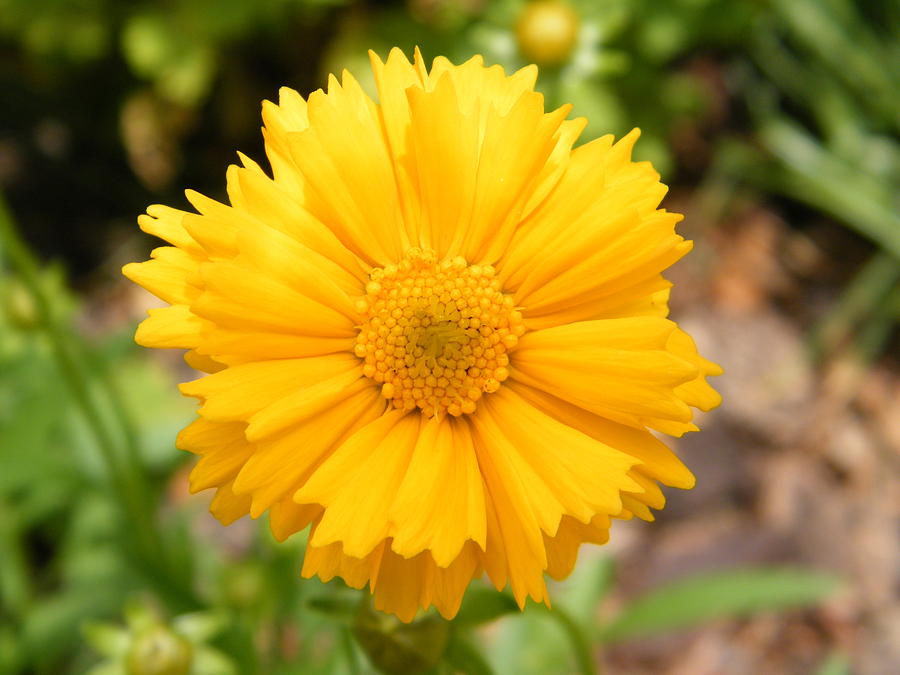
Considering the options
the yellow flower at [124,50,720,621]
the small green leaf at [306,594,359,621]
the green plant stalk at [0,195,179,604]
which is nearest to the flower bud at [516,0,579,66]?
the yellow flower at [124,50,720,621]

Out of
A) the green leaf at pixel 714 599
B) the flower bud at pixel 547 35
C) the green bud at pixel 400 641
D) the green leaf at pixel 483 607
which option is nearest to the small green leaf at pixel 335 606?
the green bud at pixel 400 641

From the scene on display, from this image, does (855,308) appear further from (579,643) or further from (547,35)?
(579,643)

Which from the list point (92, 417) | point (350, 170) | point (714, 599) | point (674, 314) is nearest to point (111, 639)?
point (92, 417)

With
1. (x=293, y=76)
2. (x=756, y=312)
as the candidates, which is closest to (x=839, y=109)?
(x=756, y=312)

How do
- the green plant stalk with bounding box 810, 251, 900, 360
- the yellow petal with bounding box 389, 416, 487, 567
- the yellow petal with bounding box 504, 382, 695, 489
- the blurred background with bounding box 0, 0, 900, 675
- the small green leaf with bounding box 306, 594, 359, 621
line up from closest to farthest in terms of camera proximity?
the yellow petal with bounding box 389, 416, 487, 567, the yellow petal with bounding box 504, 382, 695, 489, the small green leaf with bounding box 306, 594, 359, 621, the blurred background with bounding box 0, 0, 900, 675, the green plant stalk with bounding box 810, 251, 900, 360

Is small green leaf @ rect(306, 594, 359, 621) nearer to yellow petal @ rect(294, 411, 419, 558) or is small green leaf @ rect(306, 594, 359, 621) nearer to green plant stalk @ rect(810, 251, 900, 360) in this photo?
yellow petal @ rect(294, 411, 419, 558)

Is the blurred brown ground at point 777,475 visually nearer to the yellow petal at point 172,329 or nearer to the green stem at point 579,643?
the green stem at point 579,643
